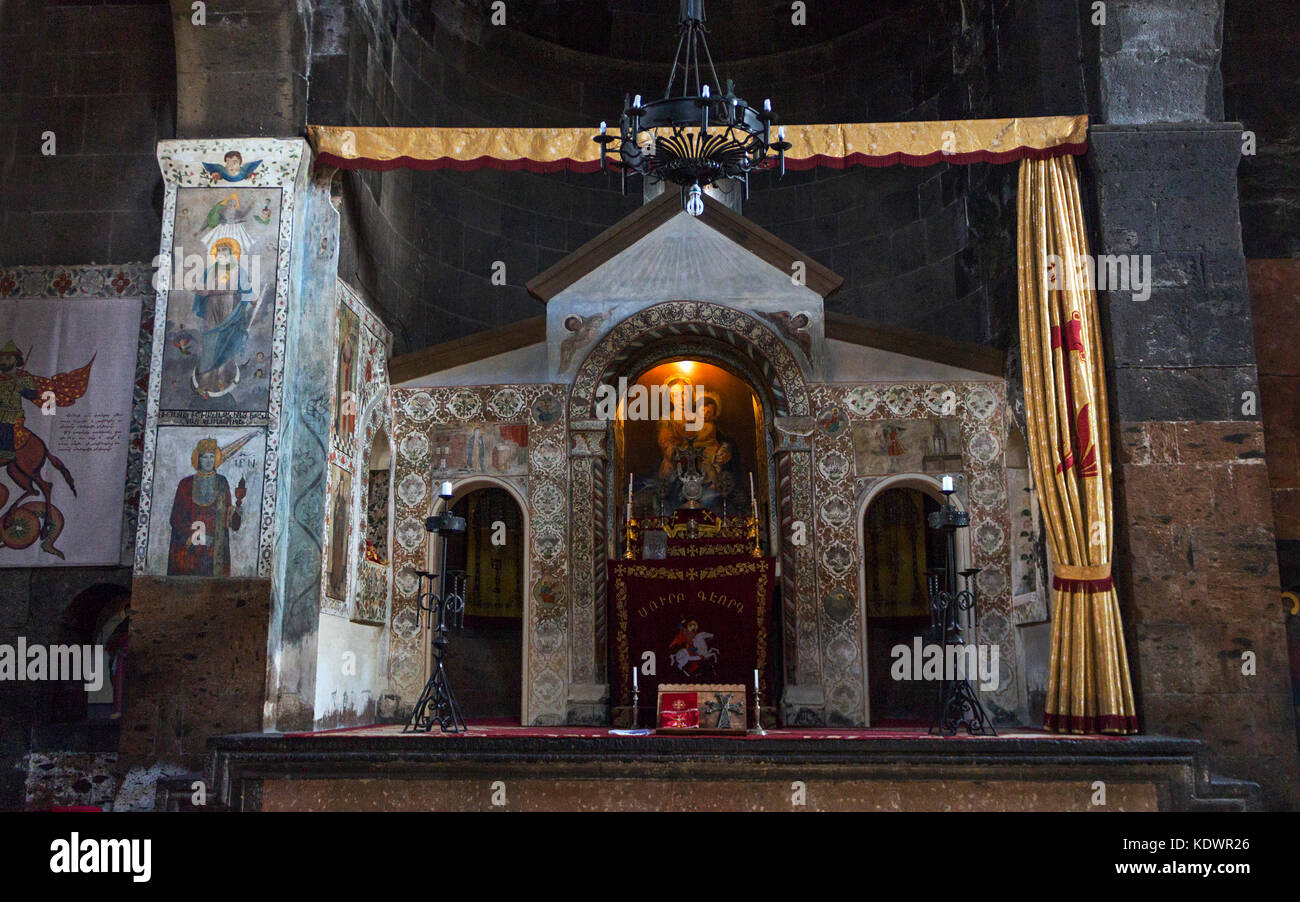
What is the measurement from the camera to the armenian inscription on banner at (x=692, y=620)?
38.3 ft

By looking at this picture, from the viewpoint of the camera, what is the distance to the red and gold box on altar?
873 cm

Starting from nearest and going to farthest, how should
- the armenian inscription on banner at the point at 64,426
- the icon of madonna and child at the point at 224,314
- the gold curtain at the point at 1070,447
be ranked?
1. the gold curtain at the point at 1070,447
2. the icon of madonna and child at the point at 224,314
3. the armenian inscription on banner at the point at 64,426

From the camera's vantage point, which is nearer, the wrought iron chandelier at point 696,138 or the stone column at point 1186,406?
the wrought iron chandelier at point 696,138

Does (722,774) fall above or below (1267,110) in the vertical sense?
below

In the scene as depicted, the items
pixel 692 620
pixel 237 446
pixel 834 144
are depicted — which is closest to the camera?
pixel 237 446

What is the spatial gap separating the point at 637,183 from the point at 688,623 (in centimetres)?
750

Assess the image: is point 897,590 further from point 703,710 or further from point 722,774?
point 722,774

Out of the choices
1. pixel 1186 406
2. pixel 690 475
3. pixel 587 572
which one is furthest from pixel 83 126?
pixel 1186 406

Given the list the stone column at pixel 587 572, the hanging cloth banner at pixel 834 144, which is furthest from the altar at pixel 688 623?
the hanging cloth banner at pixel 834 144

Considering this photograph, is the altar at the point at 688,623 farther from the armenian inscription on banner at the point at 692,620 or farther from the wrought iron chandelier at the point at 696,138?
the wrought iron chandelier at the point at 696,138

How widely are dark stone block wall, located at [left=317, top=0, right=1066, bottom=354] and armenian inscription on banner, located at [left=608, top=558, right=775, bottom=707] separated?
3.71 meters

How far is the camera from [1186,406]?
9711mm

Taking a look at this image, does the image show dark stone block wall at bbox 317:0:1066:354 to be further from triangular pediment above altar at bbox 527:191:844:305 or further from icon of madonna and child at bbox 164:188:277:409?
triangular pediment above altar at bbox 527:191:844:305

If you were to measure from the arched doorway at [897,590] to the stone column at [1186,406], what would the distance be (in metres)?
4.70
